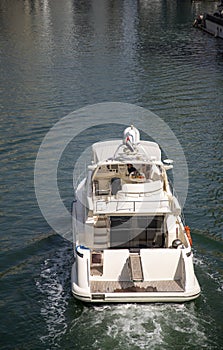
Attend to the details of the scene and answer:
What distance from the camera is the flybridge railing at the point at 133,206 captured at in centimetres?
2123

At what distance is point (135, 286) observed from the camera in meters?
19.8

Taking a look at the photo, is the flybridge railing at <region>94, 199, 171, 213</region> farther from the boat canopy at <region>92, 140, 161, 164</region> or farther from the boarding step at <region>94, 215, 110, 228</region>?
the boat canopy at <region>92, 140, 161, 164</region>

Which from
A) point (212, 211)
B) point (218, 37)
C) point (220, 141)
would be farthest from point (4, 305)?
point (218, 37)

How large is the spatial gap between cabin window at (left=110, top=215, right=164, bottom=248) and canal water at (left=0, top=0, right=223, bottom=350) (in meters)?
2.25

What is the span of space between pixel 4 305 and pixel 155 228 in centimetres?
630

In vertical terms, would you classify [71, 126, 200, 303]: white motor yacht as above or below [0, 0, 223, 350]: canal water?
above

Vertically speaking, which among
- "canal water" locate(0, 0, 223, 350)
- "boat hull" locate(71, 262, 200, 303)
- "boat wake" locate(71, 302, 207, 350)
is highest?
"boat hull" locate(71, 262, 200, 303)

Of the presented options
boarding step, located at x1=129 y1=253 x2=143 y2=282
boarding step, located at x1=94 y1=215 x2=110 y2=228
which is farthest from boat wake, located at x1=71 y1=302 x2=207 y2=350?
boarding step, located at x1=94 y1=215 x2=110 y2=228

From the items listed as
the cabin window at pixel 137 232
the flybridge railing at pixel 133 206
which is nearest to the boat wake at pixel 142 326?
the cabin window at pixel 137 232

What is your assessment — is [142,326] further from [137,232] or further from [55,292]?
[137,232]

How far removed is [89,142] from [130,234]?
16932 millimetres

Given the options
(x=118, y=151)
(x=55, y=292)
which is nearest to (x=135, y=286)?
(x=55, y=292)

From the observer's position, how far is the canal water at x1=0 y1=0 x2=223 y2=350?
18922mm

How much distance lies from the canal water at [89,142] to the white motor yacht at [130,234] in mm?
763
